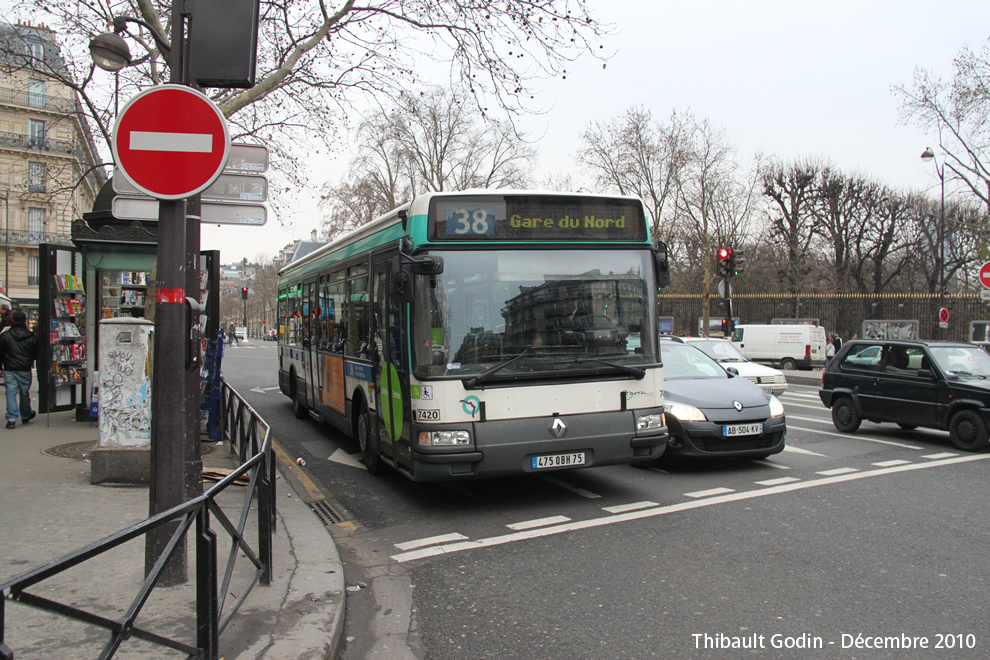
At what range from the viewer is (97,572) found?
4.38m

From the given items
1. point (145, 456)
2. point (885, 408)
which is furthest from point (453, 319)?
point (885, 408)

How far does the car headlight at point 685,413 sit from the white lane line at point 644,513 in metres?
1.19

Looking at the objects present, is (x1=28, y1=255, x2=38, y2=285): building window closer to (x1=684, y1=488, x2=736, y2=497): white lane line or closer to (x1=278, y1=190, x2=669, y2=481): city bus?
(x1=278, y1=190, x2=669, y2=481): city bus

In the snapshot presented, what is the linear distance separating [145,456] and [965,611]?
6809 mm

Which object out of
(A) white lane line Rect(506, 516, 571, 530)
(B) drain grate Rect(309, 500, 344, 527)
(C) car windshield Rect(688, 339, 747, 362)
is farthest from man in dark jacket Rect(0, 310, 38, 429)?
(C) car windshield Rect(688, 339, 747, 362)

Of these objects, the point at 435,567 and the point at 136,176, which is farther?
the point at 435,567

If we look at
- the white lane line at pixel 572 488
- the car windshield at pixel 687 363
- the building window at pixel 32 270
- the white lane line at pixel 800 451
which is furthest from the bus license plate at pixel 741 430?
the building window at pixel 32 270

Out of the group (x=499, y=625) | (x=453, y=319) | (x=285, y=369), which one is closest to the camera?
(x=499, y=625)

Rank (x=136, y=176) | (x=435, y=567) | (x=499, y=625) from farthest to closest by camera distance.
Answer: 1. (x=435, y=567)
2. (x=499, y=625)
3. (x=136, y=176)

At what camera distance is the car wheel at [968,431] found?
973 centimetres

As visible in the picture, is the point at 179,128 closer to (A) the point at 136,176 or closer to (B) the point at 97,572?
(A) the point at 136,176

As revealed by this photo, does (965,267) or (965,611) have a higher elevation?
(965,267)

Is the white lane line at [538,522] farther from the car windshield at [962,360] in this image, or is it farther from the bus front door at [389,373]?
the car windshield at [962,360]

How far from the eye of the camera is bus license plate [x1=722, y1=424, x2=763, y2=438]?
8.45 meters
